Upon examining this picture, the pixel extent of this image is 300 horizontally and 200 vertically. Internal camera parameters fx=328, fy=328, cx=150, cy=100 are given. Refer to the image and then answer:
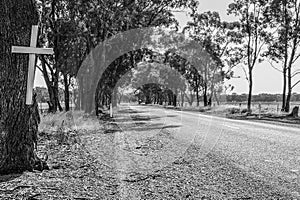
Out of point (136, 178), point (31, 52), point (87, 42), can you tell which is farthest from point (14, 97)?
point (87, 42)

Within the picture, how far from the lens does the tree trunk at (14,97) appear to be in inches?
200

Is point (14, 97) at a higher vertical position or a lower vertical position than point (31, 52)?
lower

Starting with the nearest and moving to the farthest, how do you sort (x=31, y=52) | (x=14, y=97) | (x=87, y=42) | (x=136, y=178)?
(x=14, y=97), (x=31, y=52), (x=136, y=178), (x=87, y=42)

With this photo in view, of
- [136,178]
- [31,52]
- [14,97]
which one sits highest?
[31,52]

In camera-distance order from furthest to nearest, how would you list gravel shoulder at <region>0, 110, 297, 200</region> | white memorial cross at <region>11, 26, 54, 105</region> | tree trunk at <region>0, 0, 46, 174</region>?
white memorial cross at <region>11, 26, 54, 105</region> < tree trunk at <region>0, 0, 46, 174</region> < gravel shoulder at <region>0, 110, 297, 200</region>

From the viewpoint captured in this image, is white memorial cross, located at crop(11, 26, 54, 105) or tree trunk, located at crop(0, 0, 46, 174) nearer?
tree trunk, located at crop(0, 0, 46, 174)

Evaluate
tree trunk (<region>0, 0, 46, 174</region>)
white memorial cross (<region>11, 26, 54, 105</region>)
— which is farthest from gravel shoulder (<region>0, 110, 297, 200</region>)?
white memorial cross (<region>11, 26, 54, 105</region>)

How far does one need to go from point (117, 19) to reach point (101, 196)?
20.5 metres

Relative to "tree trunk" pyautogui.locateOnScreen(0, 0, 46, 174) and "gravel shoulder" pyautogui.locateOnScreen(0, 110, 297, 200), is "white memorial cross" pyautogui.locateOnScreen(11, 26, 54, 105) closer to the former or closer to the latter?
"tree trunk" pyautogui.locateOnScreen(0, 0, 46, 174)

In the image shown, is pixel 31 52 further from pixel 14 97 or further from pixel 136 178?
pixel 136 178

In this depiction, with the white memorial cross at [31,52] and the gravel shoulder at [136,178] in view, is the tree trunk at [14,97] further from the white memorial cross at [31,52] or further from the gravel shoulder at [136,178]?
the gravel shoulder at [136,178]

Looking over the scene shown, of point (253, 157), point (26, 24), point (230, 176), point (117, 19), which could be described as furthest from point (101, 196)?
point (117, 19)

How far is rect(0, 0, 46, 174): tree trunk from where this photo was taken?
5074 mm

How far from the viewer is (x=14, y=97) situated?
203 inches
